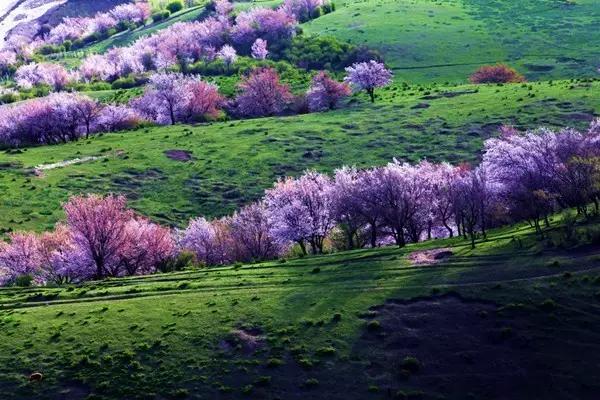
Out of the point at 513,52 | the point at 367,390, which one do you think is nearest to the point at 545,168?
the point at 367,390

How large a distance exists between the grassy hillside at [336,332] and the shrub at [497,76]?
308 ft

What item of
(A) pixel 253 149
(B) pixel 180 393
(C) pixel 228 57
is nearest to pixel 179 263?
(B) pixel 180 393

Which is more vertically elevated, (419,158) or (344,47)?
(344,47)

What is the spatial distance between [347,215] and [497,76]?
86983mm

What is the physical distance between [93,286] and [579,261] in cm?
4387

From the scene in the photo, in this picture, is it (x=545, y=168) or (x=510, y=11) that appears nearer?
(x=545, y=168)

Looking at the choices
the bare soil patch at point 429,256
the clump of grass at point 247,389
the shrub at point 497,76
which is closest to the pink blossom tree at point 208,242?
the bare soil patch at point 429,256

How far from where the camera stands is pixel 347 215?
79188mm

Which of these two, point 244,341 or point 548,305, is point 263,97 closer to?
point 244,341

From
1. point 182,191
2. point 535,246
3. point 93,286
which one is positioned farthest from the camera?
point 182,191

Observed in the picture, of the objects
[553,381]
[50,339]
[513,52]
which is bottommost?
[553,381]

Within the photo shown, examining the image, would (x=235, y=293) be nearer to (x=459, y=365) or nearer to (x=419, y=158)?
(x=459, y=365)

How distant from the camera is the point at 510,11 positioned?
19675cm

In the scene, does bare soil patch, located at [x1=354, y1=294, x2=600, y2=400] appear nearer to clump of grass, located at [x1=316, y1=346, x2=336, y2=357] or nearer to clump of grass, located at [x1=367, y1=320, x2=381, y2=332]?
clump of grass, located at [x1=367, y1=320, x2=381, y2=332]
